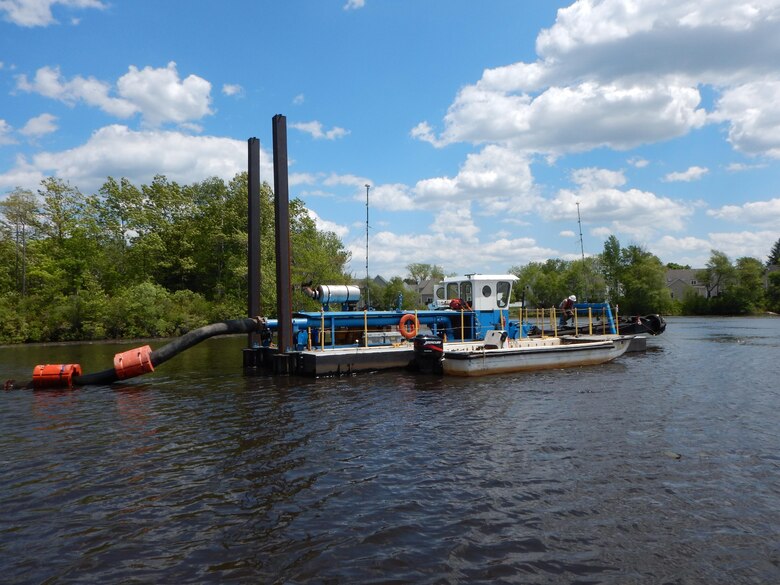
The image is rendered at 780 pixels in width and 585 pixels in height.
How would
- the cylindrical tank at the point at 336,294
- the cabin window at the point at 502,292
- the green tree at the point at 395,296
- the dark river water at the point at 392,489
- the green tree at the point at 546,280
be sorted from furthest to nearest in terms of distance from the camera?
the green tree at the point at 546,280, the green tree at the point at 395,296, the cabin window at the point at 502,292, the cylindrical tank at the point at 336,294, the dark river water at the point at 392,489

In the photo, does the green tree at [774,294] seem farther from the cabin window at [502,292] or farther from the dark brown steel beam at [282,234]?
the dark brown steel beam at [282,234]

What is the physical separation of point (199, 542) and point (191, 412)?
7170 mm

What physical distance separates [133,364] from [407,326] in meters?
9.16

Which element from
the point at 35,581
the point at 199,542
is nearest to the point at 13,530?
the point at 35,581

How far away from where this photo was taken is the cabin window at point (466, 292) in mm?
21828

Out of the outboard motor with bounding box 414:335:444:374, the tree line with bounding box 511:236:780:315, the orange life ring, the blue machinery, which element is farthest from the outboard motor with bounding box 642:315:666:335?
the tree line with bounding box 511:236:780:315

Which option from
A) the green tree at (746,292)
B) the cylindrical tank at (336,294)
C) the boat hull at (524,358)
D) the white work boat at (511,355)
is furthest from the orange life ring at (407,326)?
→ the green tree at (746,292)

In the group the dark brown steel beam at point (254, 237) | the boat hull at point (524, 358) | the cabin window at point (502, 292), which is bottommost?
the boat hull at point (524, 358)

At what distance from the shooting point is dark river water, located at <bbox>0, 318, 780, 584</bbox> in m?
5.42

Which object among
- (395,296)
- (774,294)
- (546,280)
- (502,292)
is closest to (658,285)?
(774,294)

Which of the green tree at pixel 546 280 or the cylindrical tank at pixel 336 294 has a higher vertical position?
the green tree at pixel 546 280

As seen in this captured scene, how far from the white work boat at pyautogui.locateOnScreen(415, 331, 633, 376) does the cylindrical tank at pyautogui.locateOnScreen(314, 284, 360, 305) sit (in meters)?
3.72

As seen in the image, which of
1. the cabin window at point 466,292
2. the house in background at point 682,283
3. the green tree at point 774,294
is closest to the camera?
the cabin window at point 466,292

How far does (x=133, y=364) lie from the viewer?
661 inches
